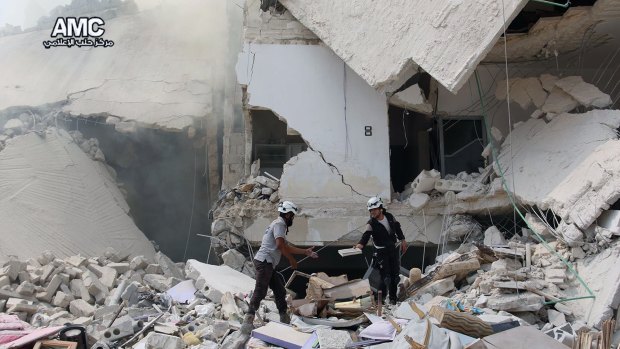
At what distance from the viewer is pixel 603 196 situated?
713cm

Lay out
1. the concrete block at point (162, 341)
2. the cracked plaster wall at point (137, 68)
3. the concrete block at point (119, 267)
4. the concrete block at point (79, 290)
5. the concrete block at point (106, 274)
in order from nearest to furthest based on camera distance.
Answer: the concrete block at point (162, 341), the concrete block at point (79, 290), the concrete block at point (106, 274), the concrete block at point (119, 267), the cracked plaster wall at point (137, 68)

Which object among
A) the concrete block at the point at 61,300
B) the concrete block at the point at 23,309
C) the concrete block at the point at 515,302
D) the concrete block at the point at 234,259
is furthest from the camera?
the concrete block at the point at 234,259

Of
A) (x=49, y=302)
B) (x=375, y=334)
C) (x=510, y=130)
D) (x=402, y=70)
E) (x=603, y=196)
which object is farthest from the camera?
(x=510, y=130)

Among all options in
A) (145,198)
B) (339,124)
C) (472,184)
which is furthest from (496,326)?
(145,198)

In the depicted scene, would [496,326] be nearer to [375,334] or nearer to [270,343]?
[375,334]

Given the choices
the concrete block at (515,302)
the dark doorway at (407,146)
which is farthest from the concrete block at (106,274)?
the dark doorway at (407,146)

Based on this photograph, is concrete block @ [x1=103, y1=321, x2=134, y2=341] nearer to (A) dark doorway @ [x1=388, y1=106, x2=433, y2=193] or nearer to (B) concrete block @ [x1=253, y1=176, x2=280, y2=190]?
(B) concrete block @ [x1=253, y1=176, x2=280, y2=190]

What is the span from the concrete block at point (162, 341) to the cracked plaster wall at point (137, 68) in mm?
7940

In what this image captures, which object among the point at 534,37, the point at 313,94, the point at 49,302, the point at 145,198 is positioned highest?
the point at 534,37

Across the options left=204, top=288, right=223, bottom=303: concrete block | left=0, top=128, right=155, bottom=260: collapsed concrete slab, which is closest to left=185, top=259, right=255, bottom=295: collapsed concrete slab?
left=204, top=288, right=223, bottom=303: concrete block

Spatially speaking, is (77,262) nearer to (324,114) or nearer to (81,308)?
(81,308)

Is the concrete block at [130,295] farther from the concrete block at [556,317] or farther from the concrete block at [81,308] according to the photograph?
the concrete block at [556,317]

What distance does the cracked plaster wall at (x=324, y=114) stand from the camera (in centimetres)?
1039

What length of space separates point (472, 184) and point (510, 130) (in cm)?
116
